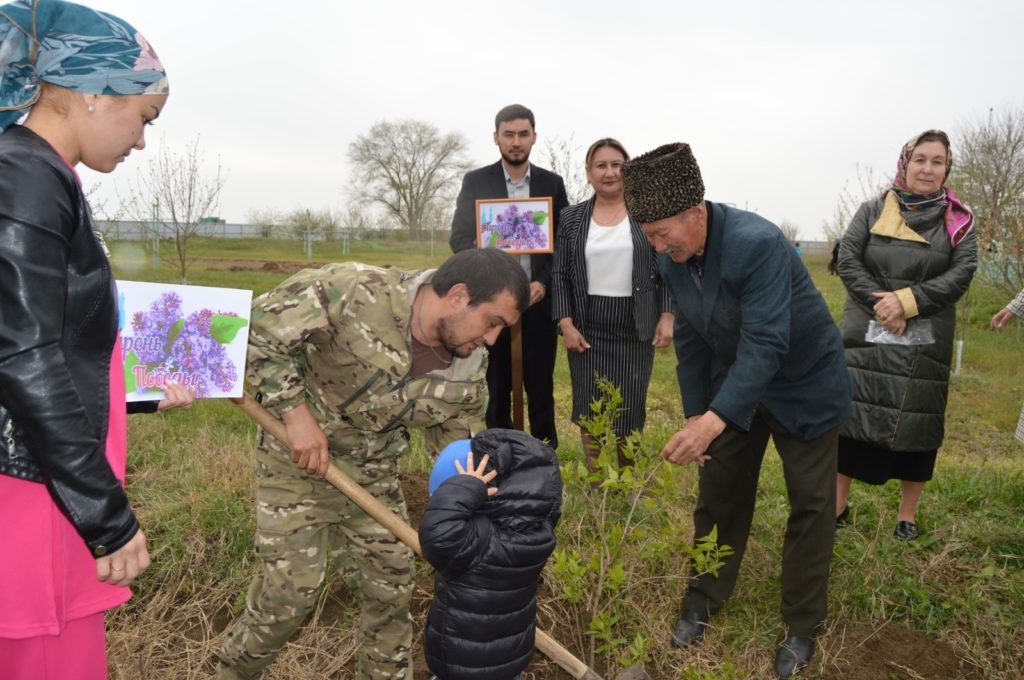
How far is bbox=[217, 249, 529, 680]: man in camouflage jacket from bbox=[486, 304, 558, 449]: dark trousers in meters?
2.04

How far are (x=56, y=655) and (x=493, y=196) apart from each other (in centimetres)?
357

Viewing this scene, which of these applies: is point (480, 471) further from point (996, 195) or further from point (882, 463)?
point (996, 195)

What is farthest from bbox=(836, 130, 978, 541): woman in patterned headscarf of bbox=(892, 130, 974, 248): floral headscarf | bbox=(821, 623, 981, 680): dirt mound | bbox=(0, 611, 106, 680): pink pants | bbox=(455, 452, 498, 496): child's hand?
bbox=(0, 611, 106, 680): pink pants

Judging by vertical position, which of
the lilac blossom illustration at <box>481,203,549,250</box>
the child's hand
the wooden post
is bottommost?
the wooden post

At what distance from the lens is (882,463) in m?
3.72

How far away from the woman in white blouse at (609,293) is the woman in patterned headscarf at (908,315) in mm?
1052

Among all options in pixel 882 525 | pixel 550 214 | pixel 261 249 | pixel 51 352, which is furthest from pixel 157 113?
pixel 261 249

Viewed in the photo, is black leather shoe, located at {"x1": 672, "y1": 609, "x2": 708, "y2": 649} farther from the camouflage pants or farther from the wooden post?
the wooden post

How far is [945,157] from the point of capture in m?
3.55

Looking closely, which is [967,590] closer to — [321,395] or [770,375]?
[770,375]

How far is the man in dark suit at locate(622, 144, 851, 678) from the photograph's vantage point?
251cm

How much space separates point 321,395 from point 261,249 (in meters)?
26.3

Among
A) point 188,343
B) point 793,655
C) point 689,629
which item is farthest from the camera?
point 689,629

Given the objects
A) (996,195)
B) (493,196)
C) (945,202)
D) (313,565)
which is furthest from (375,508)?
(996,195)
